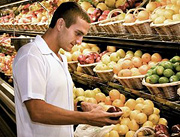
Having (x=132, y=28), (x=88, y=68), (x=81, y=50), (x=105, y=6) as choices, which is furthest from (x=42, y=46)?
(x=81, y=50)

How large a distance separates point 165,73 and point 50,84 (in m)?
1.02

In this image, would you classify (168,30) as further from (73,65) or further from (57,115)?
(73,65)

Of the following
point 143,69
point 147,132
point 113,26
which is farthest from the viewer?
point 113,26

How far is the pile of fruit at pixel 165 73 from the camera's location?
2.59 m

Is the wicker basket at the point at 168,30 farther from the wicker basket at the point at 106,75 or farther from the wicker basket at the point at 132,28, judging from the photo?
the wicker basket at the point at 106,75

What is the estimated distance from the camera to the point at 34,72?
2.01 metres

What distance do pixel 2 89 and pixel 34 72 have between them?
13.9 ft

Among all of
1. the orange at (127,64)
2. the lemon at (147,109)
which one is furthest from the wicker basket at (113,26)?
the lemon at (147,109)

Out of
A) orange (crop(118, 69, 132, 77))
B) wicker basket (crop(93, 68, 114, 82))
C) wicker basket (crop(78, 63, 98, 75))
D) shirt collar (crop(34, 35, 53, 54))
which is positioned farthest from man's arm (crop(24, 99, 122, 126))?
wicker basket (crop(78, 63, 98, 75))

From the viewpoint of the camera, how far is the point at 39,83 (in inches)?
79.9

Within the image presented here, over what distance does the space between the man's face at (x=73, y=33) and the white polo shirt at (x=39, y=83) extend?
0.38 feet

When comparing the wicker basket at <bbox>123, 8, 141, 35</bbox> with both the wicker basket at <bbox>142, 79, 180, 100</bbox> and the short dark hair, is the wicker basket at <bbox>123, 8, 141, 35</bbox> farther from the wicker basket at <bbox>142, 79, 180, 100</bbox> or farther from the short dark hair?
the short dark hair

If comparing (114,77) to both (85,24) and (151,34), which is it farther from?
(85,24)

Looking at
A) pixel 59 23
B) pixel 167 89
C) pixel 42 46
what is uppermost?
pixel 59 23
